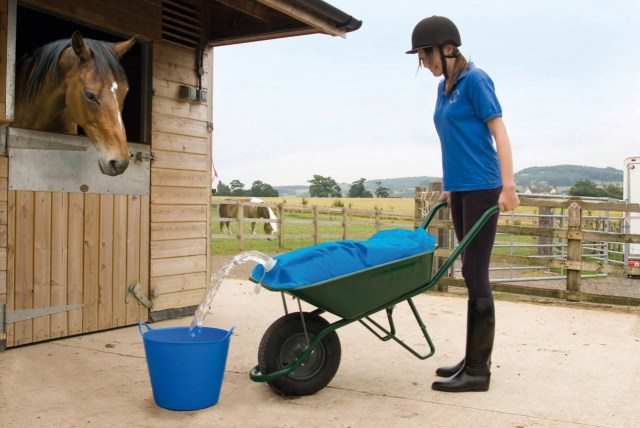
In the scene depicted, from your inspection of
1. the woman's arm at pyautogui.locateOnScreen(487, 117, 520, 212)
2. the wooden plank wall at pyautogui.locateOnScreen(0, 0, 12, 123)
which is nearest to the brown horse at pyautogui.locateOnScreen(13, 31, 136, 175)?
the wooden plank wall at pyautogui.locateOnScreen(0, 0, 12, 123)

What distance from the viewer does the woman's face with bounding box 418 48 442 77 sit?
3.15 metres

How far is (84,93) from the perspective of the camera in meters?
3.66

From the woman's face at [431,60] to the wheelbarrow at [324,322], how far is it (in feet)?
2.51

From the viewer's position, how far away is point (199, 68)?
529cm

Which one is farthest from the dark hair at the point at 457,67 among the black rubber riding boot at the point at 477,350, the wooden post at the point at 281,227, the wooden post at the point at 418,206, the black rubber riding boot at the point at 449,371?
the wooden post at the point at 281,227

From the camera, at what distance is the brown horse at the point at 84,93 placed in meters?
3.62

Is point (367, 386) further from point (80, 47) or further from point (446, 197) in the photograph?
point (80, 47)

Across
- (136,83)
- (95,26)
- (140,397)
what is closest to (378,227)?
(136,83)

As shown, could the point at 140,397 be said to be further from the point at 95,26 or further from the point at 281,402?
the point at 95,26

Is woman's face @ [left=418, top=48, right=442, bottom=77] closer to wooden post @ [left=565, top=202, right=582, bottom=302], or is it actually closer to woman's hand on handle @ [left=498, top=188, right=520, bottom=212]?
woman's hand on handle @ [left=498, top=188, right=520, bottom=212]

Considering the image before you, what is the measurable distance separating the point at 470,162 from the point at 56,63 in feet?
8.51

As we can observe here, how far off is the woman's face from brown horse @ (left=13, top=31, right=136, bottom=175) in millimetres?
1748

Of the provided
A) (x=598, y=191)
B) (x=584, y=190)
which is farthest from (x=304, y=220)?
(x=584, y=190)

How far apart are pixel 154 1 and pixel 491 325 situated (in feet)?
11.6
